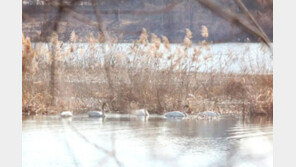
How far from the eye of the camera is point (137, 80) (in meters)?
4.64

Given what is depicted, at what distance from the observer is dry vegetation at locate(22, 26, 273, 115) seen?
449 centimetres

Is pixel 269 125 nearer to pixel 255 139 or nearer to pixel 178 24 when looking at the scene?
pixel 255 139

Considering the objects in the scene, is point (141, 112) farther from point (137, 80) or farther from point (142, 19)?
point (142, 19)

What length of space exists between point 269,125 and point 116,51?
1196 millimetres

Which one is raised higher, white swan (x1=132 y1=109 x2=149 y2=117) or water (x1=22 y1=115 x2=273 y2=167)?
white swan (x1=132 y1=109 x2=149 y2=117)

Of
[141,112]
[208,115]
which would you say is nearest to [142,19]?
[141,112]

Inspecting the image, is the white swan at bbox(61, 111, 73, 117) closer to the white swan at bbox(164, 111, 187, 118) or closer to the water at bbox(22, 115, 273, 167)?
the water at bbox(22, 115, 273, 167)

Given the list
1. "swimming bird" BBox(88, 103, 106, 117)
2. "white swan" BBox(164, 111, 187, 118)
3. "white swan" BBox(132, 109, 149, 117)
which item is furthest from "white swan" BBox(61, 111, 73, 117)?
"white swan" BBox(164, 111, 187, 118)

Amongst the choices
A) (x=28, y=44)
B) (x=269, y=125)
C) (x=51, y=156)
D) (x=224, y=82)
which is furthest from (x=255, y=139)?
(x=28, y=44)

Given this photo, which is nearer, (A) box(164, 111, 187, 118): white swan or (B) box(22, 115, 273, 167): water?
(B) box(22, 115, 273, 167): water

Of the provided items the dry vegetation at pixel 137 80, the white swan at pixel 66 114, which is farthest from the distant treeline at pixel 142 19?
the white swan at pixel 66 114

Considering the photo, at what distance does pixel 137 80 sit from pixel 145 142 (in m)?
0.52

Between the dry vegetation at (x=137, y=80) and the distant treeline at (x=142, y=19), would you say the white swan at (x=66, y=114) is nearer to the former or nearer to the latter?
the dry vegetation at (x=137, y=80)

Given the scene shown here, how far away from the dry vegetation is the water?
0.11 metres
